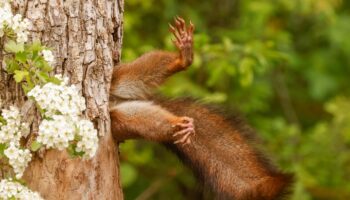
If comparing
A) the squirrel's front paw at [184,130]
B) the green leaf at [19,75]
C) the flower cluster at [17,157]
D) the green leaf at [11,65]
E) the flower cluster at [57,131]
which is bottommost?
the flower cluster at [17,157]

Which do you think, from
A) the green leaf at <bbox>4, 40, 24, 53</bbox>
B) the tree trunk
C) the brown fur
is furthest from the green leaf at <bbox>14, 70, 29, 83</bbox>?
the brown fur

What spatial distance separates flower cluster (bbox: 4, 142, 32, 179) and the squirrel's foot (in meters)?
1.17

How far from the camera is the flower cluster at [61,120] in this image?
12.1 feet

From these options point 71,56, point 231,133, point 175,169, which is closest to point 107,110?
point 71,56

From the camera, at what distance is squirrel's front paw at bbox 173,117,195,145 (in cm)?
449

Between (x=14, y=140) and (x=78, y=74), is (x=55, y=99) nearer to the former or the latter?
(x=14, y=140)

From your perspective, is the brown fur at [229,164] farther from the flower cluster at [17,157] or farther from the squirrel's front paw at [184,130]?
the flower cluster at [17,157]

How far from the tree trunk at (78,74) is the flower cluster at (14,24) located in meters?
0.17

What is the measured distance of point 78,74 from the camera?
4227 mm

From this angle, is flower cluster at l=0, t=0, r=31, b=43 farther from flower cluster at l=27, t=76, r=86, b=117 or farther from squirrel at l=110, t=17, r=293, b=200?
squirrel at l=110, t=17, r=293, b=200

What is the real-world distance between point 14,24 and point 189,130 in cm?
102

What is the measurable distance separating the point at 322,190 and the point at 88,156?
14.3 feet

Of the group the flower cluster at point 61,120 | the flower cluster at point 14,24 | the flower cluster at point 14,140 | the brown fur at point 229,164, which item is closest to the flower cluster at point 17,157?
the flower cluster at point 14,140

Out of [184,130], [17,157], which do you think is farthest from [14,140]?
[184,130]
